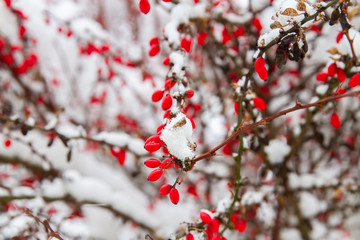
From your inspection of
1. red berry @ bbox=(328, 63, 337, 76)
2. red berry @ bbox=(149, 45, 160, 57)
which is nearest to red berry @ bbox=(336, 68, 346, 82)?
red berry @ bbox=(328, 63, 337, 76)

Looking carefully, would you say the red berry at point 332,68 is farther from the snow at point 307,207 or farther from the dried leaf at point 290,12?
the snow at point 307,207

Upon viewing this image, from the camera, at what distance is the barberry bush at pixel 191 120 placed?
1.02 metres

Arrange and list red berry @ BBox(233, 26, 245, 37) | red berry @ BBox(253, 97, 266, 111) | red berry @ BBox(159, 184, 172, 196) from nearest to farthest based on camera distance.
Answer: red berry @ BBox(159, 184, 172, 196) < red berry @ BBox(253, 97, 266, 111) < red berry @ BBox(233, 26, 245, 37)

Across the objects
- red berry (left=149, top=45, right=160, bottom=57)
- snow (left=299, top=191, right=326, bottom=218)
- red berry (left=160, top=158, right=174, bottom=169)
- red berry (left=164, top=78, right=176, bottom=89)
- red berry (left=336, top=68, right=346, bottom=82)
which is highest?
snow (left=299, top=191, right=326, bottom=218)

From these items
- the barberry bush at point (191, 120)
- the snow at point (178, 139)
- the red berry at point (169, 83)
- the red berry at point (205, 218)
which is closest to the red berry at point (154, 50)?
the barberry bush at point (191, 120)

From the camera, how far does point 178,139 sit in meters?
0.86

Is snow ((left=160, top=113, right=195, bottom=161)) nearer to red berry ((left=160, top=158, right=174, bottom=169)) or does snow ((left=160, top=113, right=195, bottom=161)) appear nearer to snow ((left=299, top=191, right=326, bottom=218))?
red berry ((left=160, top=158, right=174, bottom=169))

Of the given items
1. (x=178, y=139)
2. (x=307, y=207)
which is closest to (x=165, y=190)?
(x=178, y=139)

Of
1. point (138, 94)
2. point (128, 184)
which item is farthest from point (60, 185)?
point (138, 94)

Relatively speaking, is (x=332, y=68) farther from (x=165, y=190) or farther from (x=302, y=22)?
(x=165, y=190)

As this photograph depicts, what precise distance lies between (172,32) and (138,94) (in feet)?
10.1

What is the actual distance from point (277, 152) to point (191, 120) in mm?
1210

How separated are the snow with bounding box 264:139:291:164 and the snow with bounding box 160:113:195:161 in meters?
1.29

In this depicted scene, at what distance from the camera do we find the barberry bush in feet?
3.33
